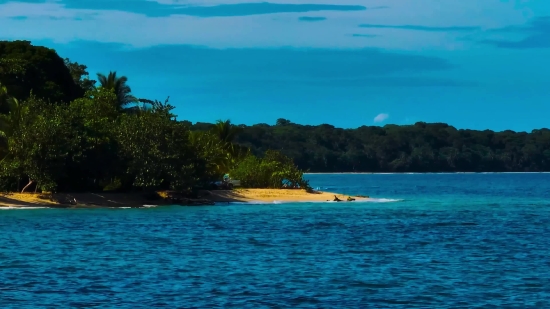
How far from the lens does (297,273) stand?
Answer: 25.6 metres

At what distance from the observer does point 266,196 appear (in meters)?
62.4

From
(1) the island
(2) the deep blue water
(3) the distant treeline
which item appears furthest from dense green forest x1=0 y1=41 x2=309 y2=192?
(3) the distant treeline

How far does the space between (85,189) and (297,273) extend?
33.9m

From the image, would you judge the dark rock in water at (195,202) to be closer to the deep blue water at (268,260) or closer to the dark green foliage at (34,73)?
the deep blue water at (268,260)

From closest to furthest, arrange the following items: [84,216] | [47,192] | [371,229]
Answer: [371,229] → [84,216] → [47,192]

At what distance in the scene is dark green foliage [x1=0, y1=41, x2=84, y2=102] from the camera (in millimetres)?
64938

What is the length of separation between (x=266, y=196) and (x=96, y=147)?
13600mm

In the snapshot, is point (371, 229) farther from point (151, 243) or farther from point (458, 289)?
point (458, 289)

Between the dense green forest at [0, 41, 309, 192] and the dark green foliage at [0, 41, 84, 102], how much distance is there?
0.28 feet

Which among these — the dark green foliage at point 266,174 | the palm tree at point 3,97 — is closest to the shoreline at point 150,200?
the dark green foliage at point 266,174

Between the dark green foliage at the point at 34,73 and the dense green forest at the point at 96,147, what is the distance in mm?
85

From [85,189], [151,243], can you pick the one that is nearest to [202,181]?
[85,189]

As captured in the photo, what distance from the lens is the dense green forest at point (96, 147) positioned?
2014 inches

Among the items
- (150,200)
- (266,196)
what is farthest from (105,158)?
(266,196)
